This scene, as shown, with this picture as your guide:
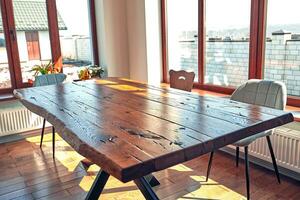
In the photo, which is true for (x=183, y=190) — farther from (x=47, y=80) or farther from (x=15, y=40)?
(x=15, y=40)

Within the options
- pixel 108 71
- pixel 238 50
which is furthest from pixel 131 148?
pixel 108 71

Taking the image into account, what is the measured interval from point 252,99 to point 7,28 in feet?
9.87

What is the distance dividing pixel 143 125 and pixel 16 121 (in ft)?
8.13

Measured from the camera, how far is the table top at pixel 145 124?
1161 millimetres

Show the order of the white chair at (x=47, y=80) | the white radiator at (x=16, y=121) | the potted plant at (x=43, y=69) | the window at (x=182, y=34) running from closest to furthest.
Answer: the white chair at (x=47, y=80) < the white radiator at (x=16, y=121) < the window at (x=182, y=34) < the potted plant at (x=43, y=69)

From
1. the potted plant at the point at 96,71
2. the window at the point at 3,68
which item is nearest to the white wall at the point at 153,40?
the potted plant at the point at 96,71

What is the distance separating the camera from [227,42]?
3.11m

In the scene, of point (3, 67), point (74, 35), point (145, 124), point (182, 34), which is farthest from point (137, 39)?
point (145, 124)

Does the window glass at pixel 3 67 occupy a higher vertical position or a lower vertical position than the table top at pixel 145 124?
higher

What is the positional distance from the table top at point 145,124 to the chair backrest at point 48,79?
80 cm

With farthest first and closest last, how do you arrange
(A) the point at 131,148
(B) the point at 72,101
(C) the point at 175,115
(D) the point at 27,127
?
(D) the point at 27,127, (B) the point at 72,101, (C) the point at 175,115, (A) the point at 131,148

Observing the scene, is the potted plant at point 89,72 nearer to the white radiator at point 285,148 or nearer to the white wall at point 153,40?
the white wall at point 153,40

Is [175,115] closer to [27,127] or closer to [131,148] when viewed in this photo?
[131,148]

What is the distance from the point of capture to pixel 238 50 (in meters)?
2.99
